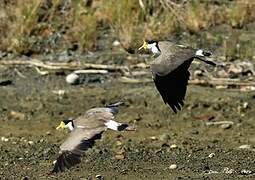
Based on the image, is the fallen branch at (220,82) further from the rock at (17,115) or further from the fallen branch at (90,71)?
the rock at (17,115)

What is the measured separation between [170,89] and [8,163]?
5.47 ft

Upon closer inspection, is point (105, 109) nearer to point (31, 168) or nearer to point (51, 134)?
point (31, 168)

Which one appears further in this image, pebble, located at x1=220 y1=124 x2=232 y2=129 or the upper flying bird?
pebble, located at x1=220 y1=124 x2=232 y2=129

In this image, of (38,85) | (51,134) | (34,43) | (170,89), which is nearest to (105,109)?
(170,89)

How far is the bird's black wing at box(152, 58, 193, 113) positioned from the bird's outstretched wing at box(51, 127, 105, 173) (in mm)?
474

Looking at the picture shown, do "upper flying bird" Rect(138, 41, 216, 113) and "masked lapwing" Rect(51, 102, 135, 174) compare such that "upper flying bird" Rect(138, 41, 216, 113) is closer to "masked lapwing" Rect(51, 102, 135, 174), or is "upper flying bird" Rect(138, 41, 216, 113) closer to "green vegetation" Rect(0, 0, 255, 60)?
"masked lapwing" Rect(51, 102, 135, 174)

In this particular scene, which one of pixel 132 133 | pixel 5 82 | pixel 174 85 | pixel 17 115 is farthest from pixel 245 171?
pixel 5 82

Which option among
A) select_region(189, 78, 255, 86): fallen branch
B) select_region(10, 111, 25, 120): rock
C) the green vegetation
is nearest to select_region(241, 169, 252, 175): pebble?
select_region(189, 78, 255, 86): fallen branch

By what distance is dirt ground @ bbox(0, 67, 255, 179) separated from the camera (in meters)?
7.66

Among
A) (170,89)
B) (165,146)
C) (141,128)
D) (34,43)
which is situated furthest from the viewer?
(34,43)

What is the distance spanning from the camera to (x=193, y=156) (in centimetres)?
809

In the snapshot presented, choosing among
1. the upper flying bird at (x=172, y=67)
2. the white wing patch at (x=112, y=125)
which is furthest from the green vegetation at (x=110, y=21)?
the white wing patch at (x=112, y=125)

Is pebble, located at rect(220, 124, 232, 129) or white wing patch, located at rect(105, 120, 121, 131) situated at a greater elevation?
white wing patch, located at rect(105, 120, 121, 131)

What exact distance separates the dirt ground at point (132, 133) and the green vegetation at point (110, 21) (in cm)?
62
